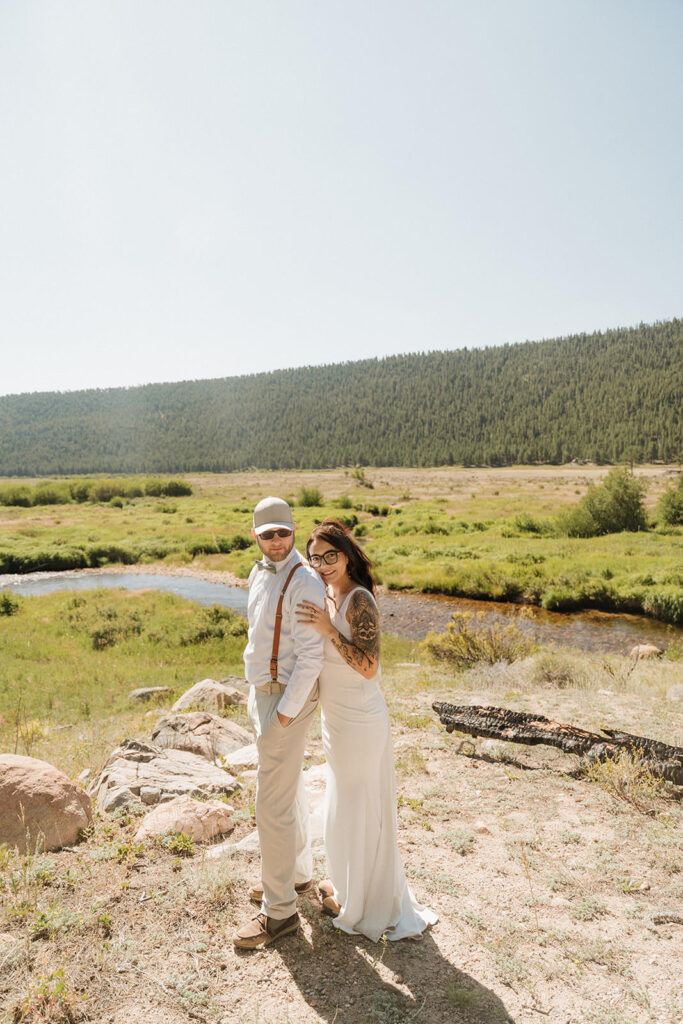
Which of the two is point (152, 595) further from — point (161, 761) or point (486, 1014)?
point (486, 1014)

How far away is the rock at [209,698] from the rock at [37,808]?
4294 millimetres

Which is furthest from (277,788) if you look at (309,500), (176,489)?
(176,489)

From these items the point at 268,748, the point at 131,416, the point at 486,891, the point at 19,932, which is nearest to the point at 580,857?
the point at 486,891

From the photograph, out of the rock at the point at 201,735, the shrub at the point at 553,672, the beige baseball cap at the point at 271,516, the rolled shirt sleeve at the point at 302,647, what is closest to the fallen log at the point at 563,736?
the rock at the point at 201,735

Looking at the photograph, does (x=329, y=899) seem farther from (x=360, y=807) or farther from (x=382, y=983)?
(x=360, y=807)

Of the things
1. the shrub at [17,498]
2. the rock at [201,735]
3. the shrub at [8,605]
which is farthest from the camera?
the shrub at [17,498]

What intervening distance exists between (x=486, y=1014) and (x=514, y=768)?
356 centimetres

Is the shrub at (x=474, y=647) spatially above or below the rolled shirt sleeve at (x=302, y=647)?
below

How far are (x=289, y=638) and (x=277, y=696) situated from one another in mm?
336

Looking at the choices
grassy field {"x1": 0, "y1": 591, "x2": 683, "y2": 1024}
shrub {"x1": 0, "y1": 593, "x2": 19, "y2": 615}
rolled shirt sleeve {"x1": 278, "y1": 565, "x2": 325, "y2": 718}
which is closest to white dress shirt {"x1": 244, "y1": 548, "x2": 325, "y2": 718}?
rolled shirt sleeve {"x1": 278, "y1": 565, "x2": 325, "y2": 718}

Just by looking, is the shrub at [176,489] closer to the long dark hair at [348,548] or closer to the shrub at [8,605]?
the shrub at [8,605]

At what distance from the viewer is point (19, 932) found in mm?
3480

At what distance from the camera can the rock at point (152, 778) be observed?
5312 millimetres

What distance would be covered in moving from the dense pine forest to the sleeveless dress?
126275 mm
